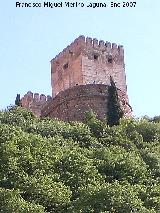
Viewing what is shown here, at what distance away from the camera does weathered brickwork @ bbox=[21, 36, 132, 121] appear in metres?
36.6

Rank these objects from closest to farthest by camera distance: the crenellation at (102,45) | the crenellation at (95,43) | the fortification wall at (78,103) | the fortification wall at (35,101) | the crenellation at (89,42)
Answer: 1. the fortification wall at (78,103)
2. the fortification wall at (35,101)
3. the crenellation at (89,42)
4. the crenellation at (95,43)
5. the crenellation at (102,45)

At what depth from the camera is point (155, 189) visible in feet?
67.1

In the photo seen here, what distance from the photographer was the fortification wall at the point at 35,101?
41406 millimetres

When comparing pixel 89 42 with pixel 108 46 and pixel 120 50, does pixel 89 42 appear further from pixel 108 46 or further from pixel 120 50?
pixel 120 50

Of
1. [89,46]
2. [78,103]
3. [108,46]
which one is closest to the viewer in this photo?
[78,103]

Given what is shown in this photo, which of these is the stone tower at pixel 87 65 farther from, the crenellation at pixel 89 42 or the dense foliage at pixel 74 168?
the dense foliage at pixel 74 168

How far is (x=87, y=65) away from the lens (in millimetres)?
42250

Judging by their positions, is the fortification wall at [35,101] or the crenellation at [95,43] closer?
the fortification wall at [35,101]

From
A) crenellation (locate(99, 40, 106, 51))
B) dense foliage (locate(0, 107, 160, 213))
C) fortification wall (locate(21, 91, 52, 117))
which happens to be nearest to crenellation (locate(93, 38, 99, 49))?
crenellation (locate(99, 40, 106, 51))

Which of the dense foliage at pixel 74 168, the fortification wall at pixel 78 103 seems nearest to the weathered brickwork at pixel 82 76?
the fortification wall at pixel 78 103

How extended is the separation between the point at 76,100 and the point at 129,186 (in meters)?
16.4

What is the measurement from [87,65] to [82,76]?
81 cm

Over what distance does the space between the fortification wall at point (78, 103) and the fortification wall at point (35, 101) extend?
3.96 m

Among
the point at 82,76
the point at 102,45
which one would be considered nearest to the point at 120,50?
the point at 102,45
